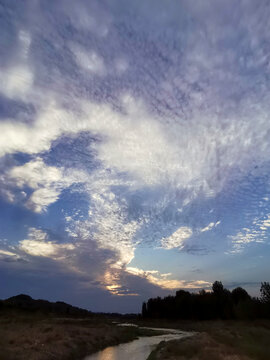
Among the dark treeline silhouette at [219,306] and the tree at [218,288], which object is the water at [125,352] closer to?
the dark treeline silhouette at [219,306]

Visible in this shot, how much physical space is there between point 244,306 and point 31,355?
329 ft

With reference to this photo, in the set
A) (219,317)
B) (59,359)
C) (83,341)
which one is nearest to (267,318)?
(219,317)

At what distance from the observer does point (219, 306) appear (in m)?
152

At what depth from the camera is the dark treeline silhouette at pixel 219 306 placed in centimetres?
10812

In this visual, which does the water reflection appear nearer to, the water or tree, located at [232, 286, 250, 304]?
the water

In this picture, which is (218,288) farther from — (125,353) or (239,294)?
(125,353)

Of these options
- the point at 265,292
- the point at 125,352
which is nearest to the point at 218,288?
the point at 265,292

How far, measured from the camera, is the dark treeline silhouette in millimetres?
108125

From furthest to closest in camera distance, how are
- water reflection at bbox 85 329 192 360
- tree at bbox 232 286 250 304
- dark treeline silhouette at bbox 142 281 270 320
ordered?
tree at bbox 232 286 250 304 < dark treeline silhouette at bbox 142 281 270 320 < water reflection at bbox 85 329 192 360

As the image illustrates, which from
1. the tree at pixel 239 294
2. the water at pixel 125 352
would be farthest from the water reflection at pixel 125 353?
the tree at pixel 239 294

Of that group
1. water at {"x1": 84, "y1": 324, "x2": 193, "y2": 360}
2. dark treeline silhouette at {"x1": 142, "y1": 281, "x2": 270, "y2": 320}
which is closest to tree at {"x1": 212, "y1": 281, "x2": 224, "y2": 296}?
dark treeline silhouette at {"x1": 142, "y1": 281, "x2": 270, "y2": 320}

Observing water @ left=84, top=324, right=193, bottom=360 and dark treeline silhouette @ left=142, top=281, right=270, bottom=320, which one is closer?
water @ left=84, top=324, right=193, bottom=360

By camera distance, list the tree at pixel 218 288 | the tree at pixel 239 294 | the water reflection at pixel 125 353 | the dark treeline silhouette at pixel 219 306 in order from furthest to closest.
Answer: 1. the tree at pixel 218 288
2. the tree at pixel 239 294
3. the dark treeline silhouette at pixel 219 306
4. the water reflection at pixel 125 353

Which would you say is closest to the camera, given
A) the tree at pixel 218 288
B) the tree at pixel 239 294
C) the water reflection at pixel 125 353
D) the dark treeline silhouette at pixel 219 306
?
the water reflection at pixel 125 353
